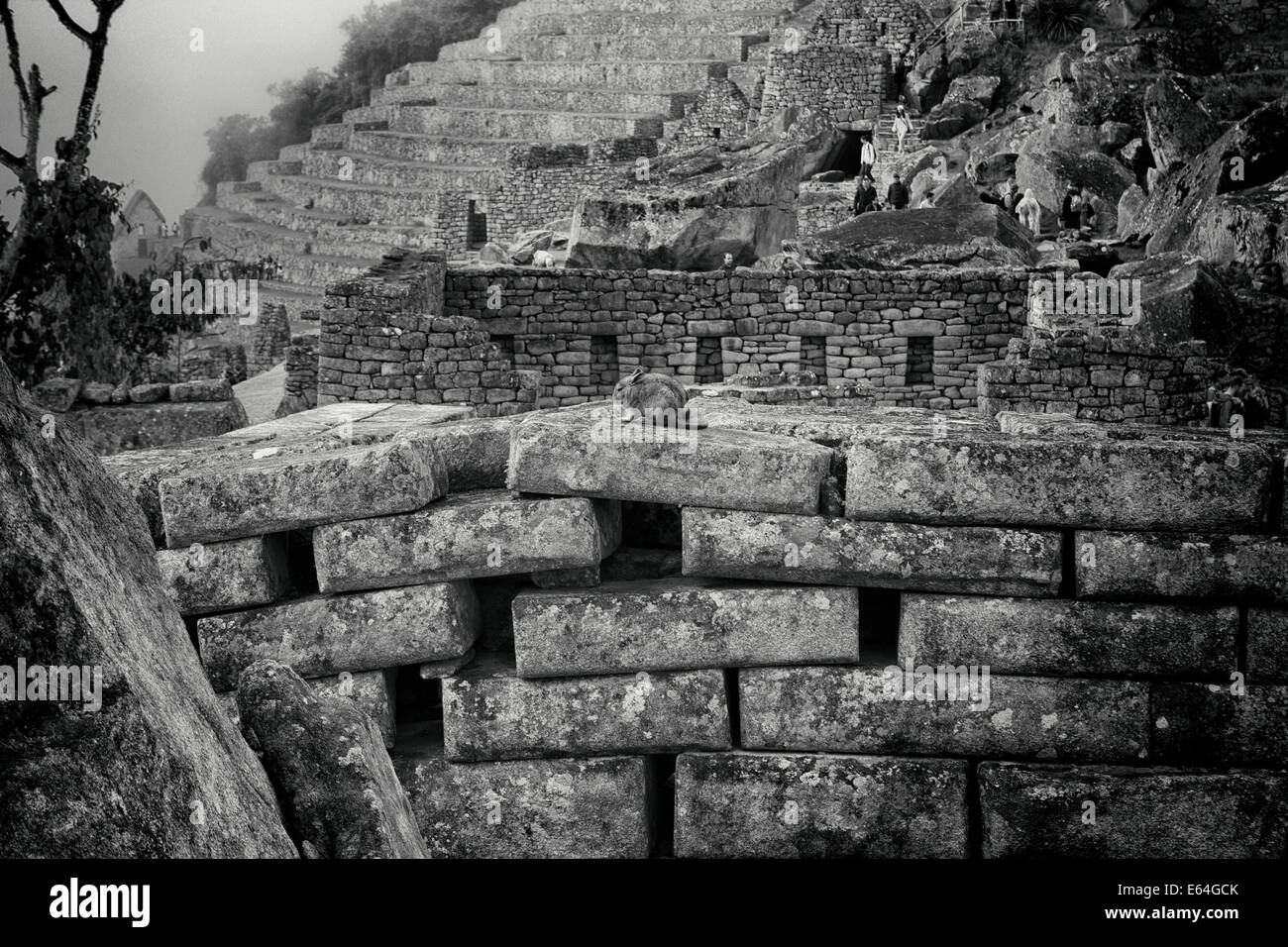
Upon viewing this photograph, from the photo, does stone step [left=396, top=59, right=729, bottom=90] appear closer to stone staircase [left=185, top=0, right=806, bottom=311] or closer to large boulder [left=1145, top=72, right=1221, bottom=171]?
stone staircase [left=185, top=0, right=806, bottom=311]

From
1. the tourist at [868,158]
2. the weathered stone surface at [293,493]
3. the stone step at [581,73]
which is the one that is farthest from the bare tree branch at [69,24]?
the stone step at [581,73]

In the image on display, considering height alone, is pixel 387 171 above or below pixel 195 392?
above

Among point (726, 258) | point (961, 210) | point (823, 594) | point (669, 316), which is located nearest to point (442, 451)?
point (823, 594)

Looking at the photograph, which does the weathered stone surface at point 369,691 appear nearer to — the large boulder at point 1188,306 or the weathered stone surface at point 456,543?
the weathered stone surface at point 456,543

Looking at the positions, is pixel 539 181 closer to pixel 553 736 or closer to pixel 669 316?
pixel 669 316

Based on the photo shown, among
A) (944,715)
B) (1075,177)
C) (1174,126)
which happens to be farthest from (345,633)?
(1174,126)

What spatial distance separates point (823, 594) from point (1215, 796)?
5.28ft

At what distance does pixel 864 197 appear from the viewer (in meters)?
29.6

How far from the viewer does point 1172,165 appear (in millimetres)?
24266

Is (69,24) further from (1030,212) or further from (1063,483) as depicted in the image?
(1030,212)

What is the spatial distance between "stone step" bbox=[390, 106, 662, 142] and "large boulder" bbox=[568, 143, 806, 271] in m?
34.9

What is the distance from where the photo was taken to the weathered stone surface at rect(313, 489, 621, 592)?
5105 millimetres

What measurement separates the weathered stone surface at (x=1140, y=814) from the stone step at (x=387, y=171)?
155 ft

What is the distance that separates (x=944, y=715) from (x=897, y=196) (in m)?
24.8
